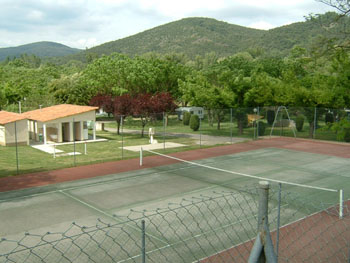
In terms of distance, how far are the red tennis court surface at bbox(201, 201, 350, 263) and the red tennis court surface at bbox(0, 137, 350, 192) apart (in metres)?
10.0

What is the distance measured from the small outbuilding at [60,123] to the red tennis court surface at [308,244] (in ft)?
73.3

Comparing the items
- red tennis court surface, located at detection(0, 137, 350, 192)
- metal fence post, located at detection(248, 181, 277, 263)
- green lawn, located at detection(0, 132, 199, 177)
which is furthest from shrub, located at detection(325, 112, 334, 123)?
metal fence post, located at detection(248, 181, 277, 263)

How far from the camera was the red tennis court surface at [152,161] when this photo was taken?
15859mm

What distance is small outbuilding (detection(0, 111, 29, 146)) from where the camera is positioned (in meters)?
26.7

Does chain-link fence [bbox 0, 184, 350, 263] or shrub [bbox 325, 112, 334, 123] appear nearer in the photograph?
chain-link fence [bbox 0, 184, 350, 263]

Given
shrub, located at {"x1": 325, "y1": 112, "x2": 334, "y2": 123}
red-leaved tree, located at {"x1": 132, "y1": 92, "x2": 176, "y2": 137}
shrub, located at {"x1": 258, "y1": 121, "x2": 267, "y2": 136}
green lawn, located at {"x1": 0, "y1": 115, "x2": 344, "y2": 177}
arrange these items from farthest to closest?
1. shrub, located at {"x1": 325, "y1": 112, "x2": 334, "y2": 123}
2. shrub, located at {"x1": 258, "y1": 121, "x2": 267, "y2": 136}
3. red-leaved tree, located at {"x1": 132, "y1": 92, "x2": 176, "y2": 137}
4. green lawn, located at {"x1": 0, "y1": 115, "x2": 344, "y2": 177}

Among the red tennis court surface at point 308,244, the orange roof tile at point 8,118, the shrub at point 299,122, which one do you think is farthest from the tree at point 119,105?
the red tennis court surface at point 308,244

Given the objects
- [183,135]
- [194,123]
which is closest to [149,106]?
[183,135]

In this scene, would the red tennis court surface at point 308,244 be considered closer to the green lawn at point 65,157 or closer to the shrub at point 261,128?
the green lawn at point 65,157

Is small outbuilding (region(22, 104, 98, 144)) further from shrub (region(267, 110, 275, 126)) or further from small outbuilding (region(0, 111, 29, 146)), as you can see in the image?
shrub (region(267, 110, 275, 126))

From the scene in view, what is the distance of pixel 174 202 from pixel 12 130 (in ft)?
63.7

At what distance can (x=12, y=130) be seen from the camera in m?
27.0

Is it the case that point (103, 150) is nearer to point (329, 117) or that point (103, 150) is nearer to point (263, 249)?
point (329, 117)

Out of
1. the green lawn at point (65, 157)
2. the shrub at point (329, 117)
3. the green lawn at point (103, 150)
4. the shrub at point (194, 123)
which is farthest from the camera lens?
the shrub at point (194, 123)
